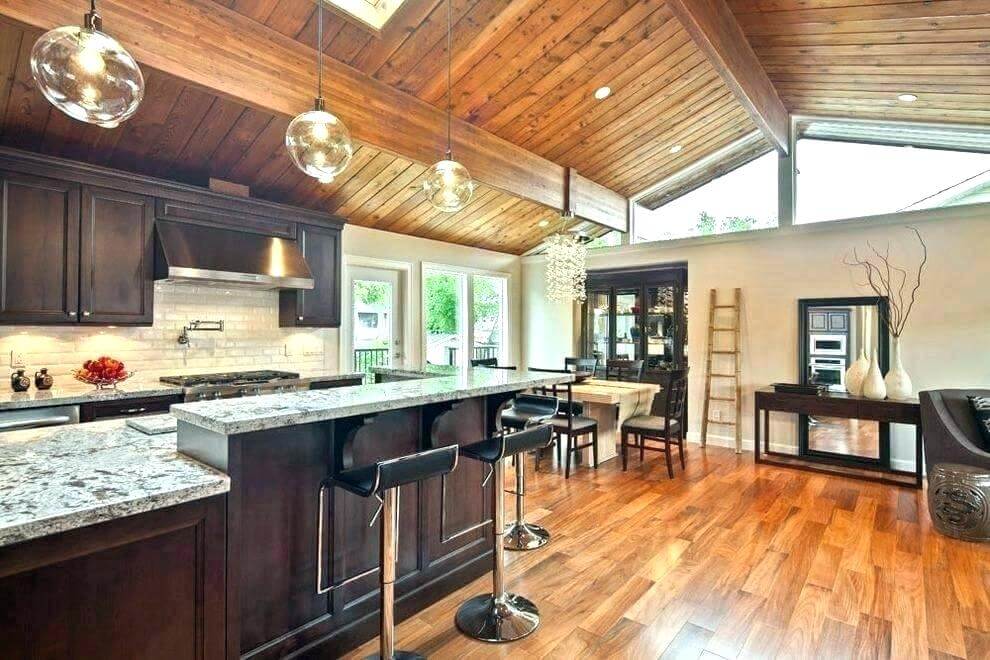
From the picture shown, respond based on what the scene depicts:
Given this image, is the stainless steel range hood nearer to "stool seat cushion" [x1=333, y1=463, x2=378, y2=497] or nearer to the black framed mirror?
"stool seat cushion" [x1=333, y1=463, x2=378, y2=497]

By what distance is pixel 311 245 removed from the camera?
4793 millimetres

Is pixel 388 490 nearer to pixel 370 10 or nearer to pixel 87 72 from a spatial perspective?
pixel 87 72

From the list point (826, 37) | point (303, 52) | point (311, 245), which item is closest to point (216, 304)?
point (311, 245)

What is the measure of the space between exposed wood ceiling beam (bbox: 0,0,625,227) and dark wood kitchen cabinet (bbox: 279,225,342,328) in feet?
5.20

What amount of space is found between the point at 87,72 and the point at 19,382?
279 centimetres

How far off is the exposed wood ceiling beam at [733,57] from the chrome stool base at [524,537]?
131 inches

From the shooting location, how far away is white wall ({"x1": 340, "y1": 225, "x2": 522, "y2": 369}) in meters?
5.53

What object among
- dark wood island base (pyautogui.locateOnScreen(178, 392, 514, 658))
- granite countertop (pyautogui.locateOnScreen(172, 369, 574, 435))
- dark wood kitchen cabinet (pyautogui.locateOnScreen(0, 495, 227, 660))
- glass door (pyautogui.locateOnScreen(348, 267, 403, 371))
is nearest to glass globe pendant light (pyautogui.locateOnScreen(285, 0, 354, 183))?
granite countertop (pyautogui.locateOnScreen(172, 369, 574, 435))

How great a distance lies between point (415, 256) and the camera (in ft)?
20.2

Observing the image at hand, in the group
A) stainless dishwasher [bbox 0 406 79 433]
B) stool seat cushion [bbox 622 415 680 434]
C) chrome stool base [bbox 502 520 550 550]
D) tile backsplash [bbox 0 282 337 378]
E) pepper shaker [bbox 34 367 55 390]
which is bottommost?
chrome stool base [bbox 502 520 550 550]

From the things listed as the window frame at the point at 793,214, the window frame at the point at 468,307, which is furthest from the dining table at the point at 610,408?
the window frame at the point at 793,214

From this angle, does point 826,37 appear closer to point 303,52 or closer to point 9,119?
point 303,52

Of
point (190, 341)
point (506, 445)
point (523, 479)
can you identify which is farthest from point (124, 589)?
point (190, 341)

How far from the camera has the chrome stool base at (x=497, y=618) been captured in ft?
7.36
